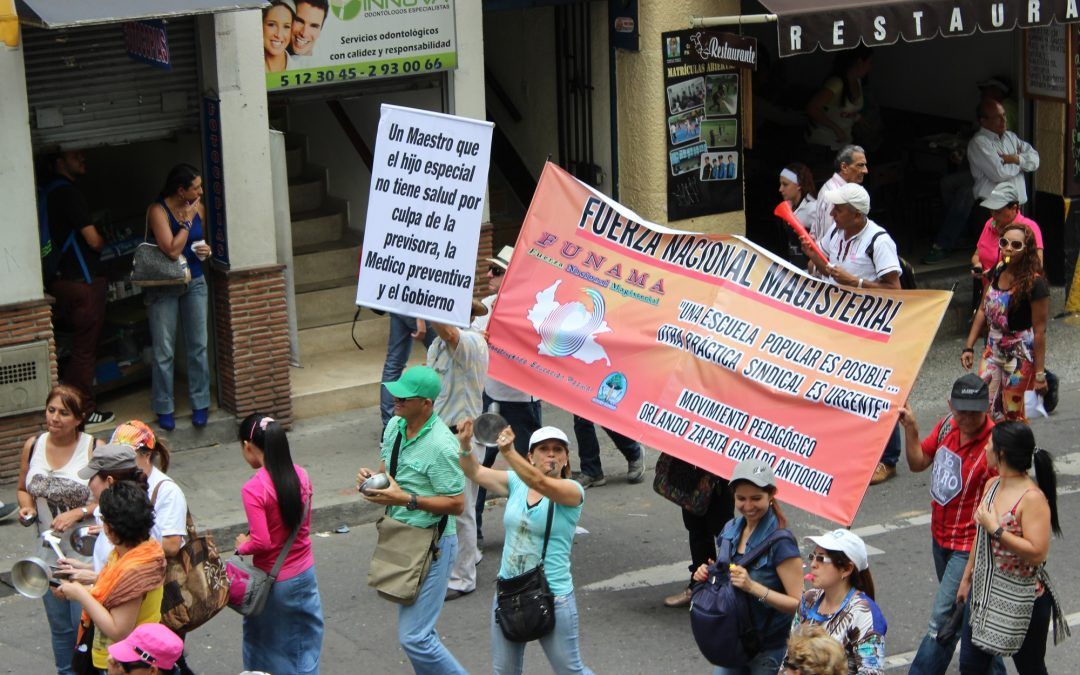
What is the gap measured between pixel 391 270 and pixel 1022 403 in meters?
4.53

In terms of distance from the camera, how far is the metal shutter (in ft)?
36.1

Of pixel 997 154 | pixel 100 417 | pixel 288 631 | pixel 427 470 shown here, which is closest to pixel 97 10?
pixel 100 417

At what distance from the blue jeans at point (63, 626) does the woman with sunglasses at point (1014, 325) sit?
18.6 ft

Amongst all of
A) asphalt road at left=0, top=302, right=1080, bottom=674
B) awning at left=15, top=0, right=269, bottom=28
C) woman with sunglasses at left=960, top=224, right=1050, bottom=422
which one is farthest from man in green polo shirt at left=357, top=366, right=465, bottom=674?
woman with sunglasses at left=960, top=224, right=1050, bottom=422

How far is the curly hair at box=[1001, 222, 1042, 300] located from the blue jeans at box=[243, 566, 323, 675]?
515cm

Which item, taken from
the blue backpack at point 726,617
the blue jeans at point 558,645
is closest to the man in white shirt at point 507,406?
the blue jeans at point 558,645

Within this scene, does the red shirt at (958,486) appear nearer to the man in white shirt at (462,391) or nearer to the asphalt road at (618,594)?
the asphalt road at (618,594)

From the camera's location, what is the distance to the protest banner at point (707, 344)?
8.16m

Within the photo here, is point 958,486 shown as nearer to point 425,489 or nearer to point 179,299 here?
point 425,489

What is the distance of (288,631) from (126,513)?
117 centimetres

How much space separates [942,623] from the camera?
282 inches

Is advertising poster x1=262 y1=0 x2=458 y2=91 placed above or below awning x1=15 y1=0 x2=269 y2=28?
below

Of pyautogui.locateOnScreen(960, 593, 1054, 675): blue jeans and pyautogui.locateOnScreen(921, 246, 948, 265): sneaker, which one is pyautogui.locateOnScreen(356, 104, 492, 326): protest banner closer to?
pyautogui.locateOnScreen(960, 593, 1054, 675): blue jeans

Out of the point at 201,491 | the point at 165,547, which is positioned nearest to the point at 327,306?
the point at 201,491
